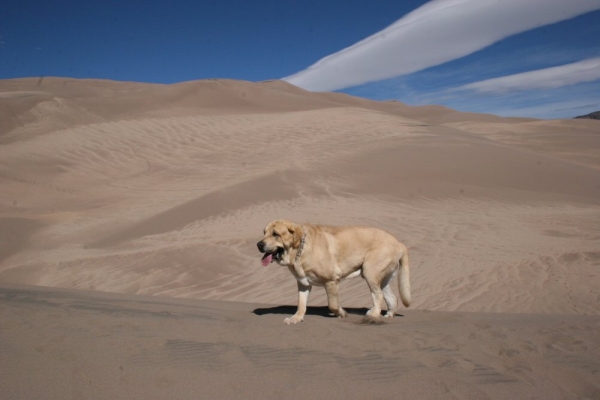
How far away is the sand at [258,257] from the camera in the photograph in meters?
3.57

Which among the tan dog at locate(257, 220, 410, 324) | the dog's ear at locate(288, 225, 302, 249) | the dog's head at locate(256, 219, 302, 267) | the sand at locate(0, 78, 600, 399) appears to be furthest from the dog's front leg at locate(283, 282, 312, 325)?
the dog's ear at locate(288, 225, 302, 249)

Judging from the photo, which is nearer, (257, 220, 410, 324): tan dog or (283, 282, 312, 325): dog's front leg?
(283, 282, 312, 325): dog's front leg

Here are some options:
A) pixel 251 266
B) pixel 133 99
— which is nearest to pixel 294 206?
pixel 251 266

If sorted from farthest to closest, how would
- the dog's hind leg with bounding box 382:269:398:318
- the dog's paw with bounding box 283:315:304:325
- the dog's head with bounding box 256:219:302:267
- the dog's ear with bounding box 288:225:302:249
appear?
the dog's hind leg with bounding box 382:269:398:318 < the dog's ear with bounding box 288:225:302:249 < the dog's head with bounding box 256:219:302:267 < the dog's paw with bounding box 283:315:304:325

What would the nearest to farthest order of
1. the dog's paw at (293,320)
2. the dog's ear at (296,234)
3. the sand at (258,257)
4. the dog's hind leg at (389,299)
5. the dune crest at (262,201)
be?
the sand at (258,257) < the dog's paw at (293,320) < the dog's ear at (296,234) < the dog's hind leg at (389,299) < the dune crest at (262,201)

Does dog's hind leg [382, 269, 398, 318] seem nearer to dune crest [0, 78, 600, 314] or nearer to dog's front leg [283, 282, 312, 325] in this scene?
dog's front leg [283, 282, 312, 325]

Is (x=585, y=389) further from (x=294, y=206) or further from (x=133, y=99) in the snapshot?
(x=133, y=99)

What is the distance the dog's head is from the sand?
2.46 ft

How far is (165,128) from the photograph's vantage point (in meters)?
30.7

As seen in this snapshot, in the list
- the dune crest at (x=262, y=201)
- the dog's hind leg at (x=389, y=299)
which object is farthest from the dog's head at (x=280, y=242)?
the dune crest at (x=262, y=201)

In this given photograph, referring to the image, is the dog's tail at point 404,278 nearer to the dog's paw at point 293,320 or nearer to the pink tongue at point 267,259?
the dog's paw at point 293,320

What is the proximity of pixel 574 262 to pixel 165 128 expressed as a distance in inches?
1011

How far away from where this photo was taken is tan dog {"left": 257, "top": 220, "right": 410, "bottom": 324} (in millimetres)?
5785

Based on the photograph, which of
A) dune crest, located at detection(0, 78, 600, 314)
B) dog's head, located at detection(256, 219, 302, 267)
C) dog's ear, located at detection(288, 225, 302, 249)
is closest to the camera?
dog's head, located at detection(256, 219, 302, 267)
